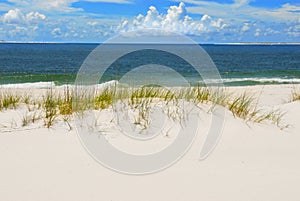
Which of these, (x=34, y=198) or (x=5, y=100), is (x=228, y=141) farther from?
(x=5, y=100)

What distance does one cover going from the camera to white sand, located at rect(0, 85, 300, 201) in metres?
3.39

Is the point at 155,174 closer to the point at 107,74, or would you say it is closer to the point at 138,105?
the point at 138,105

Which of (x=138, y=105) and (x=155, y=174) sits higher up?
(x=138, y=105)

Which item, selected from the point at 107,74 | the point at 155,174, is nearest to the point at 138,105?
the point at 155,174

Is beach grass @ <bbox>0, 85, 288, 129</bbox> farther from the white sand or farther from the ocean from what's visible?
the ocean

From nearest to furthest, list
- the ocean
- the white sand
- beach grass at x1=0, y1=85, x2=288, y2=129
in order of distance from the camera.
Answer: the white sand
beach grass at x1=0, y1=85, x2=288, y2=129
the ocean

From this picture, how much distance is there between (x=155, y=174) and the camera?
3836 mm

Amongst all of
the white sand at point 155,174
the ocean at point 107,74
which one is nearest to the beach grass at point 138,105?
the white sand at point 155,174

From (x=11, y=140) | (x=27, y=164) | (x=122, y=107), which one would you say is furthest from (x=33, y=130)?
(x=122, y=107)

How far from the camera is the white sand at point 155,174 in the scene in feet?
11.1

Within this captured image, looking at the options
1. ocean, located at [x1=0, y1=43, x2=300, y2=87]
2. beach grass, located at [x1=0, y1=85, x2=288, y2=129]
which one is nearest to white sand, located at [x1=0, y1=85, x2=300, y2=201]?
beach grass, located at [x1=0, y1=85, x2=288, y2=129]

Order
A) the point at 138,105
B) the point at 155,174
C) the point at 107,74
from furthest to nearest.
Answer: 1. the point at 107,74
2. the point at 138,105
3. the point at 155,174

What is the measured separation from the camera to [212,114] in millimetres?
5391

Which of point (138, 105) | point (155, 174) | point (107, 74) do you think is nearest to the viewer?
point (155, 174)
